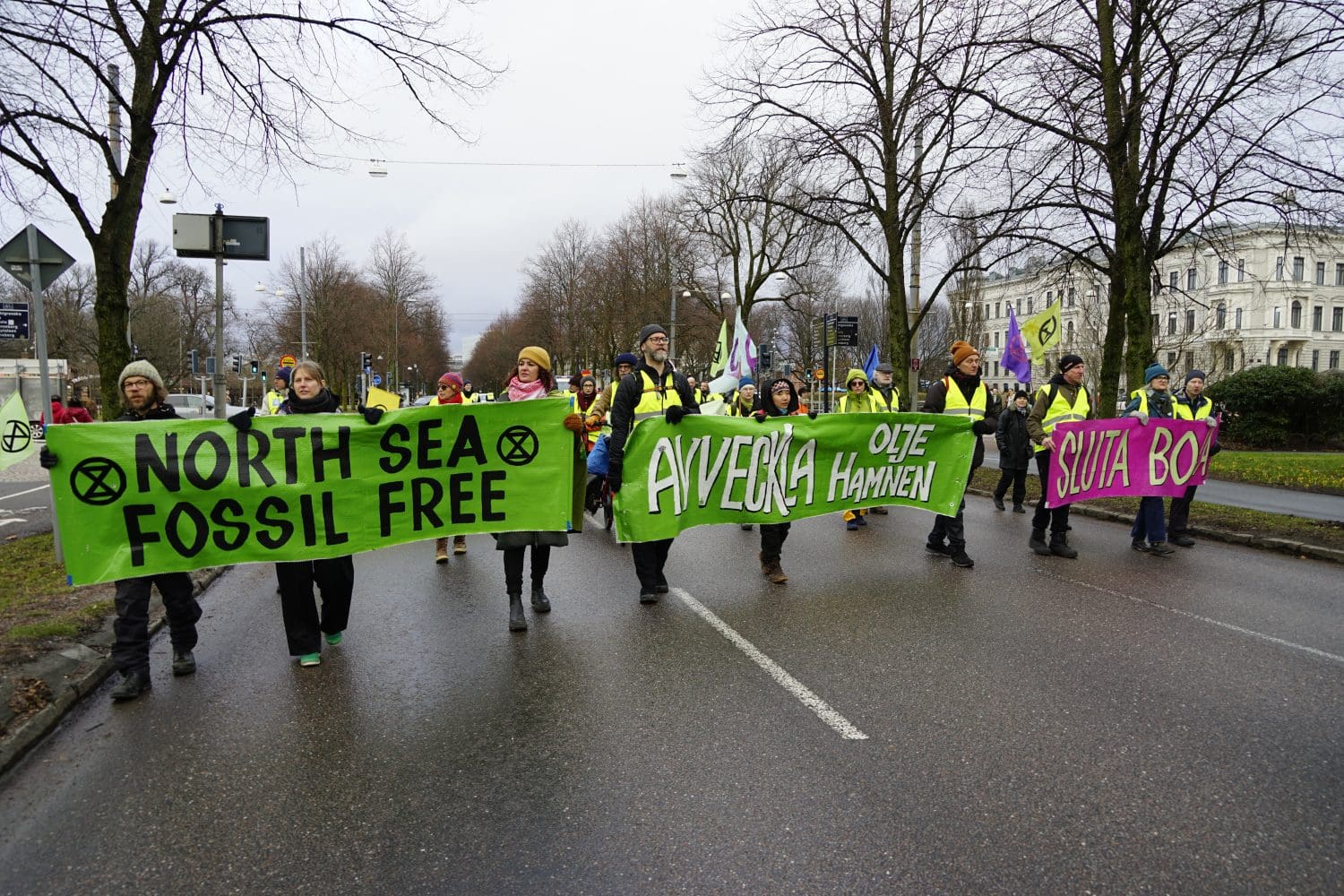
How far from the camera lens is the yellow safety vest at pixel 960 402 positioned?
7.94 m

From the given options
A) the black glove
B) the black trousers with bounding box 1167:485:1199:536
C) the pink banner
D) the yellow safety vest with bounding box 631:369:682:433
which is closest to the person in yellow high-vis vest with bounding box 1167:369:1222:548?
the black trousers with bounding box 1167:485:1199:536

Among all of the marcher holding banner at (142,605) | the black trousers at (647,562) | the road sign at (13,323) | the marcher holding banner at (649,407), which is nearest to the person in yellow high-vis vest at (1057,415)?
the marcher holding banner at (649,407)

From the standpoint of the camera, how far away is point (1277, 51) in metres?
10.9

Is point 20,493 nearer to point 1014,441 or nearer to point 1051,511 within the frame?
point 1051,511

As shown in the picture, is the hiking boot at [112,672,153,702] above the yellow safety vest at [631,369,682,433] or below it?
below

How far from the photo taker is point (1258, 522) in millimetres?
9922

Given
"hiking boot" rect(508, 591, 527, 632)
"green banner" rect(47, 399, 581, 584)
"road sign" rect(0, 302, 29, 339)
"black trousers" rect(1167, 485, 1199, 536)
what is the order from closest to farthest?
"green banner" rect(47, 399, 581, 584) → "hiking boot" rect(508, 591, 527, 632) → "black trousers" rect(1167, 485, 1199, 536) → "road sign" rect(0, 302, 29, 339)

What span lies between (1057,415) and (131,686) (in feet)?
26.3

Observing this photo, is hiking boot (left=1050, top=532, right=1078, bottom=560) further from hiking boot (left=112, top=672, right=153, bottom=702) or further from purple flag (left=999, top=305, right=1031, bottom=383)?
hiking boot (left=112, top=672, right=153, bottom=702)

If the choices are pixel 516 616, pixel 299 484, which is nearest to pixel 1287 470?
pixel 516 616

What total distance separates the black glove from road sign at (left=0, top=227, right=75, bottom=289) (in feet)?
13.4

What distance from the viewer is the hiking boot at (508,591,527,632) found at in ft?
18.5

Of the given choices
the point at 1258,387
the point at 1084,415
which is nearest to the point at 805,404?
the point at 1084,415

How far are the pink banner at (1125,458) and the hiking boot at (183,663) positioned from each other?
24.2 ft
